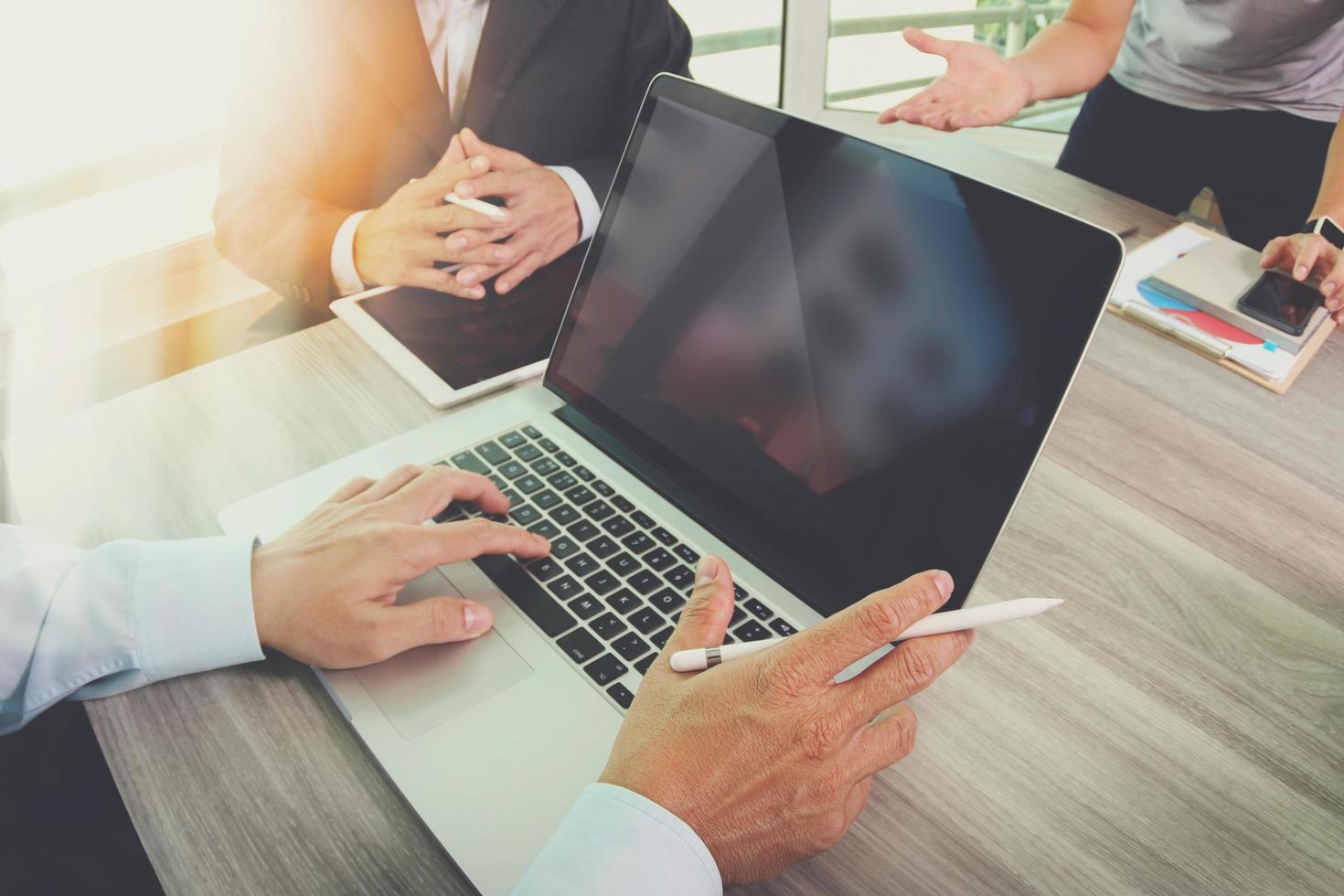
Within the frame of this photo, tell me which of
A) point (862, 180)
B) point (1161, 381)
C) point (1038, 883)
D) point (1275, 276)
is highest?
point (862, 180)

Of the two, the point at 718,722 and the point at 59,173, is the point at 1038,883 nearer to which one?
the point at 718,722

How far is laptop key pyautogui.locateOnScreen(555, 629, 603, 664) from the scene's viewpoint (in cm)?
63

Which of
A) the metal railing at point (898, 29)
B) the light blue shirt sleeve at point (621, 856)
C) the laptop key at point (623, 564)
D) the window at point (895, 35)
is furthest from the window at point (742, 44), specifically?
the light blue shirt sleeve at point (621, 856)

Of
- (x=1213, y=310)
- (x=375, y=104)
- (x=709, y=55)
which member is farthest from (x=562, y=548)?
(x=709, y=55)

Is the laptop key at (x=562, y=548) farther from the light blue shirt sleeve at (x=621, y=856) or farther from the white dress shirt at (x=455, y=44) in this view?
the white dress shirt at (x=455, y=44)

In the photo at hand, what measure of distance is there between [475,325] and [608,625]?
0.51m

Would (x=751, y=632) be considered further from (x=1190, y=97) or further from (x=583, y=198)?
(x=1190, y=97)

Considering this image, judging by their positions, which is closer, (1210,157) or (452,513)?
(452,513)

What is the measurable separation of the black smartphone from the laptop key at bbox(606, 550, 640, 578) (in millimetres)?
845

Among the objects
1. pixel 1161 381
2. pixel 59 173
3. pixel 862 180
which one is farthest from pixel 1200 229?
pixel 59 173

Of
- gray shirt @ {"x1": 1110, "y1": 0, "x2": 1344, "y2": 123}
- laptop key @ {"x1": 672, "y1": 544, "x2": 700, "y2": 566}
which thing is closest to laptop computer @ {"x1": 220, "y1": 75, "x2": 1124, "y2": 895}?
laptop key @ {"x1": 672, "y1": 544, "x2": 700, "y2": 566}

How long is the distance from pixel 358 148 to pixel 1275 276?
56.4 inches

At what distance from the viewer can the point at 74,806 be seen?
80cm

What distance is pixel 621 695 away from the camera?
597 mm
